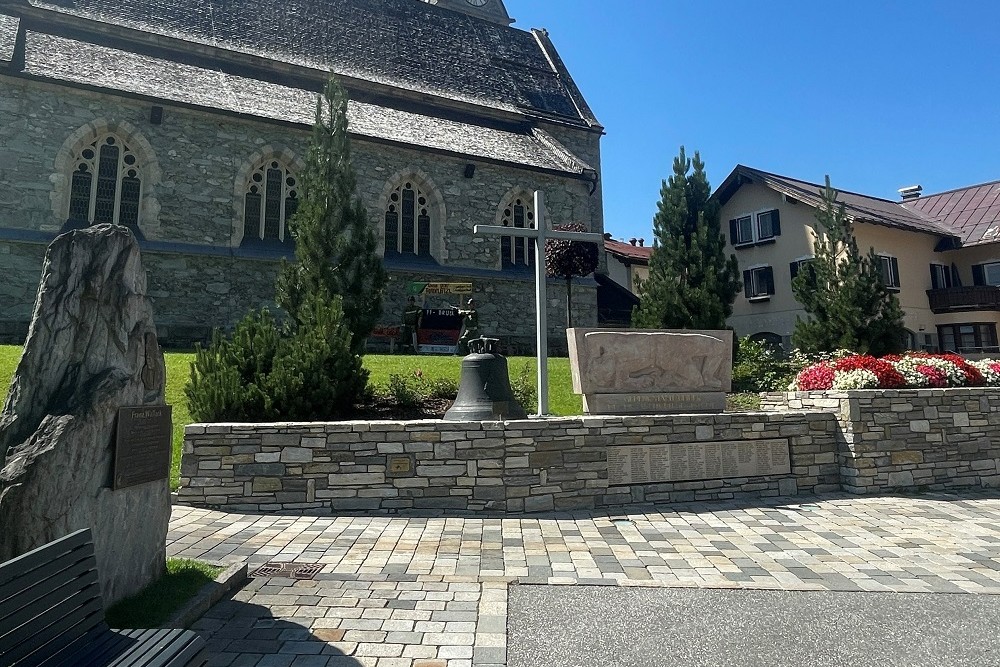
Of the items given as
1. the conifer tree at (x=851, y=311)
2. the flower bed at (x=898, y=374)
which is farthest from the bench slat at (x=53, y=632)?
the conifer tree at (x=851, y=311)

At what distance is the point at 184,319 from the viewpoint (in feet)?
50.9

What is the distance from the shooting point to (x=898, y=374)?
352 inches

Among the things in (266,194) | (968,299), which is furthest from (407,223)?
(968,299)

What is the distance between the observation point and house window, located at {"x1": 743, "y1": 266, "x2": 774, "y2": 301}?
24188 mm

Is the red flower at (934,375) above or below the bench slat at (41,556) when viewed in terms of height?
above

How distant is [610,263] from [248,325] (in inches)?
1040

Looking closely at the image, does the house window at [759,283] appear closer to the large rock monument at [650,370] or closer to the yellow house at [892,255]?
the yellow house at [892,255]

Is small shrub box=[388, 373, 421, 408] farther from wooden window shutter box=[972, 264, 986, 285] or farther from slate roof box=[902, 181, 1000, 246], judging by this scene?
wooden window shutter box=[972, 264, 986, 285]

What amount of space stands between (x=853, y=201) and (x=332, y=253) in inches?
982

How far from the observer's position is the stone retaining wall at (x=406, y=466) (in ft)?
20.7

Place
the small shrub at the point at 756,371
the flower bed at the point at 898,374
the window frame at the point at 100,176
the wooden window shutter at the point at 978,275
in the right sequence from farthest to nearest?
the wooden window shutter at the point at 978,275 < the window frame at the point at 100,176 < the small shrub at the point at 756,371 < the flower bed at the point at 898,374

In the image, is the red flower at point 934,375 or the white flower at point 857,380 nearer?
the white flower at point 857,380

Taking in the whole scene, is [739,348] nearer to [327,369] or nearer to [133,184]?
[327,369]

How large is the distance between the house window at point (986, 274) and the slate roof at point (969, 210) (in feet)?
4.25
